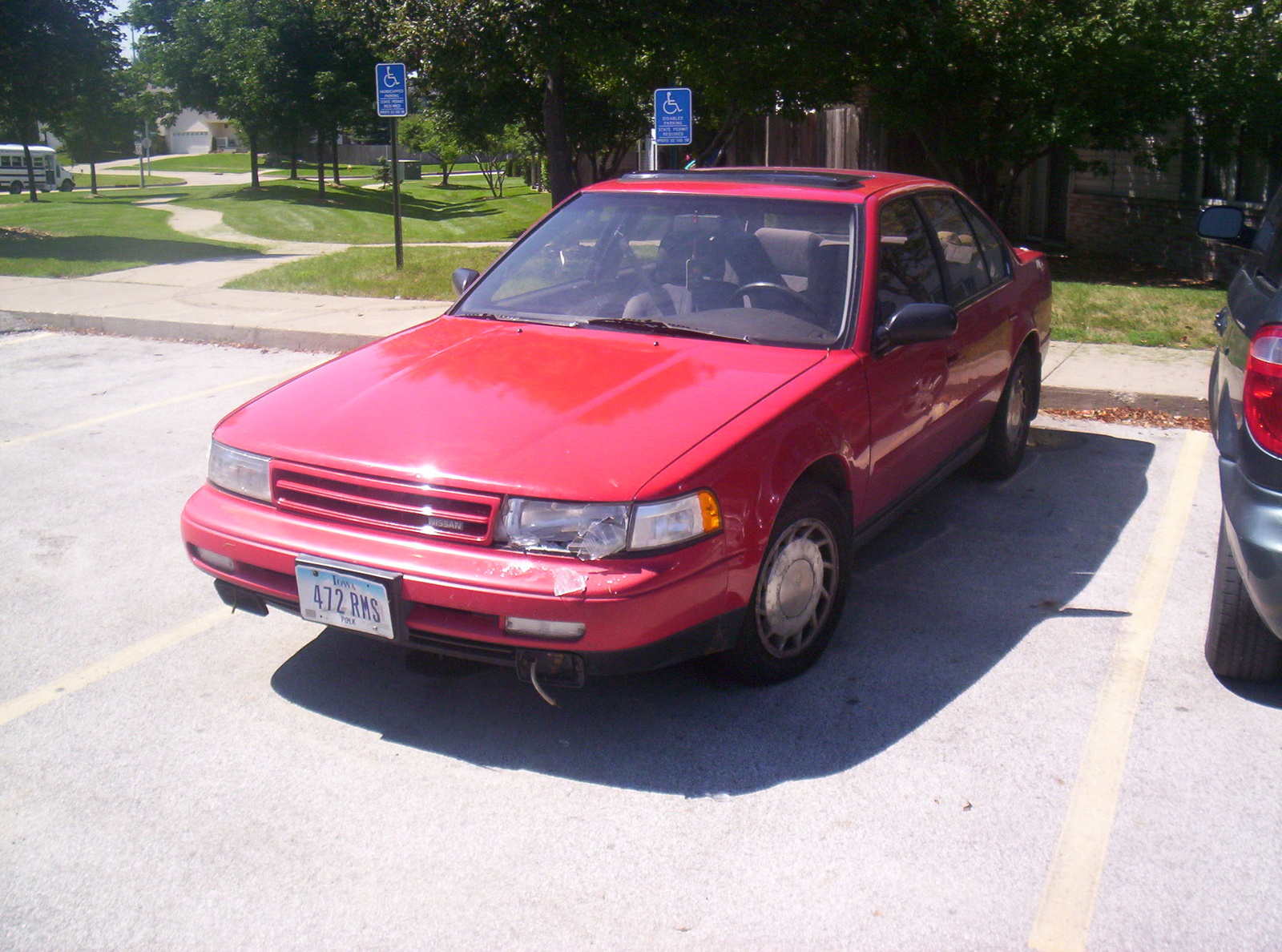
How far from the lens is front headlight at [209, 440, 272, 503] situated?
376cm

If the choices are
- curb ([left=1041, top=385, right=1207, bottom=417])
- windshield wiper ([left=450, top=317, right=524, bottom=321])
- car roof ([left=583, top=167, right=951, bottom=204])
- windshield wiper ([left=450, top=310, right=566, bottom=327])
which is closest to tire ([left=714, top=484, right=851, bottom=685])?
windshield wiper ([left=450, top=310, right=566, bottom=327])

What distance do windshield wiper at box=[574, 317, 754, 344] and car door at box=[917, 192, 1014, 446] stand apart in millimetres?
1177

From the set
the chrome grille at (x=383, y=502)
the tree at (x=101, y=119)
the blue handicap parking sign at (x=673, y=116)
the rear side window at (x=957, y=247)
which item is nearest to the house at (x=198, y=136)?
the tree at (x=101, y=119)

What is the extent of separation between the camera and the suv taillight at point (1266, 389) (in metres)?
3.39

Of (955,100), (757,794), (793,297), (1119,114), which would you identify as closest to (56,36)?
(955,100)

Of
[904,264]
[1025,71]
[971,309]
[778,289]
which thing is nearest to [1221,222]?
[971,309]

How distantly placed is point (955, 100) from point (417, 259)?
722 centimetres

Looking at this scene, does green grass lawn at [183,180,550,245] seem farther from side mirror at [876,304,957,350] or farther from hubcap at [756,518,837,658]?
hubcap at [756,518,837,658]

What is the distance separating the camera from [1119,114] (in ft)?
46.0

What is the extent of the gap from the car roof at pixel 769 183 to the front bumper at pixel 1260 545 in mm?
1919

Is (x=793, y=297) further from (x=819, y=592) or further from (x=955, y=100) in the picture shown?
(x=955, y=100)

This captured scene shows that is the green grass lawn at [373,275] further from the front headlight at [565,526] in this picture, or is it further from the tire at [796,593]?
the front headlight at [565,526]

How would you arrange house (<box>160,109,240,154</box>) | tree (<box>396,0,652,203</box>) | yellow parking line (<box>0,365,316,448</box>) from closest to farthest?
yellow parking line (<box>0,365,316,448</box>), tree (<box>396,0,652,203</box>), house (<box>160,109,240,154</box>)

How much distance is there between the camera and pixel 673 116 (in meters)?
12.8
